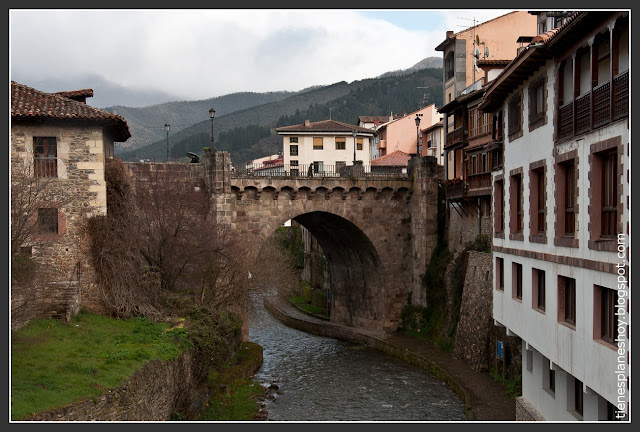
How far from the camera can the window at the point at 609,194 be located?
12227 mm

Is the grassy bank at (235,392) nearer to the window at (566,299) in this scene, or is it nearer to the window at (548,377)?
the window at (548,377)

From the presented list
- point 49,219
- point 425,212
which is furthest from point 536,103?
point 425,212

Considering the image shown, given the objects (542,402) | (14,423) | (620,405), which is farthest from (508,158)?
(14,423)

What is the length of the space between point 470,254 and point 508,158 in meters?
14.7

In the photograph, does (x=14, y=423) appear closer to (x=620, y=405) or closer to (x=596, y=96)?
(x=620, y=405)

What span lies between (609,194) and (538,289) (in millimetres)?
5294

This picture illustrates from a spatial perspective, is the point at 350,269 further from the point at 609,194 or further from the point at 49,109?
the point at 609,194

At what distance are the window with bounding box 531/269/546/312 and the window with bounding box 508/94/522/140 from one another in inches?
156

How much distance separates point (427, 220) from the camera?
41000 millimetres

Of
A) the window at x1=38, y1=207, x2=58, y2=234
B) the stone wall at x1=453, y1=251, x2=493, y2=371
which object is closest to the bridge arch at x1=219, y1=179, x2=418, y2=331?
the stone wall at x1=453, y1=251, x2=493, y2=371

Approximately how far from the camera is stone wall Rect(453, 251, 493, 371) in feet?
98.7

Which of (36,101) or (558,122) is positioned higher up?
(36,101)

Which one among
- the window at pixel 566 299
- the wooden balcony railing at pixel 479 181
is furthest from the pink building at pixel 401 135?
the window at pixel 566 299

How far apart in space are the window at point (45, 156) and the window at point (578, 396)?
19321 mm
